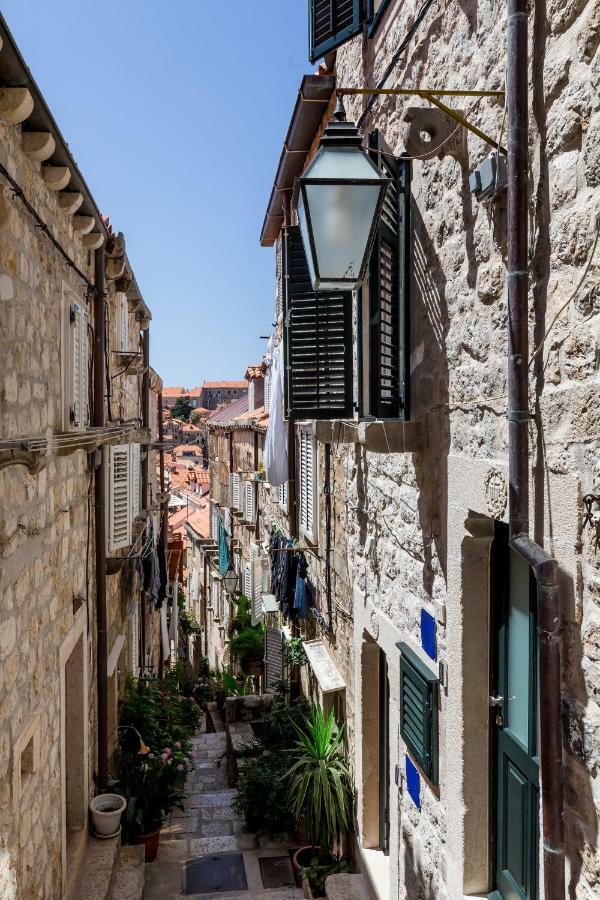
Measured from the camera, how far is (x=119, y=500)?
857cm

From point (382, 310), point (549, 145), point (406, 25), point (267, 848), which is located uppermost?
point (406, 25)

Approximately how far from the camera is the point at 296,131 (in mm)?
8141

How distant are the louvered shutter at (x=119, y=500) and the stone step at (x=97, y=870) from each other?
123 inches

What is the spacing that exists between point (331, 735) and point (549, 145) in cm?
626

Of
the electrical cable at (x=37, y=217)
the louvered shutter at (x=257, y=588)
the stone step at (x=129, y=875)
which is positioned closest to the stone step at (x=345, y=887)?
the stone step at (x=129, y=875)

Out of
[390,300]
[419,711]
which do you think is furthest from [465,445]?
[419,711]

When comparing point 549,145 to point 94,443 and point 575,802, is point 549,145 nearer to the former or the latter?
point 575,802

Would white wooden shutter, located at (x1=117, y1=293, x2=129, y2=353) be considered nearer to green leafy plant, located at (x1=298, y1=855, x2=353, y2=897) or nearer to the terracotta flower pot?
the terracotta flower pot

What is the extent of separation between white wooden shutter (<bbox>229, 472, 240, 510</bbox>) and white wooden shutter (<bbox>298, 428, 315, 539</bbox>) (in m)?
10.3

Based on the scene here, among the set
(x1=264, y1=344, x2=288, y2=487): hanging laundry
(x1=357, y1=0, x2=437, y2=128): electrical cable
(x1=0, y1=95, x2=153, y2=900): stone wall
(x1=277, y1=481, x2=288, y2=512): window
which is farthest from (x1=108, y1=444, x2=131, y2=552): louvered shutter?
(x1=357, y1=0, x2=437, y2=128): electrical cable

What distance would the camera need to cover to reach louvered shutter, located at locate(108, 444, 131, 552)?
8.31 meters

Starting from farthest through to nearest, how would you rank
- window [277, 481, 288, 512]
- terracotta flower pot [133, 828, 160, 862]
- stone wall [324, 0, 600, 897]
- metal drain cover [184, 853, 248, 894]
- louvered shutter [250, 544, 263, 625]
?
louvered shutter [250, 544, 263, 625], window [277, 481, 288, 512], terracotta flower pot [133, 828, 160, 862], metal drain cover [184, 853, 248, 894], stone wall [324, 0, 600, 897]

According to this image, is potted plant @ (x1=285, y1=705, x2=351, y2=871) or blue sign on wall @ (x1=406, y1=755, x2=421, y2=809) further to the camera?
potted plant @ (x1=285, y1=705, x2=351, y2=871)

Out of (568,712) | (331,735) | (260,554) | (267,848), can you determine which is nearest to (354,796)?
(331,735)
